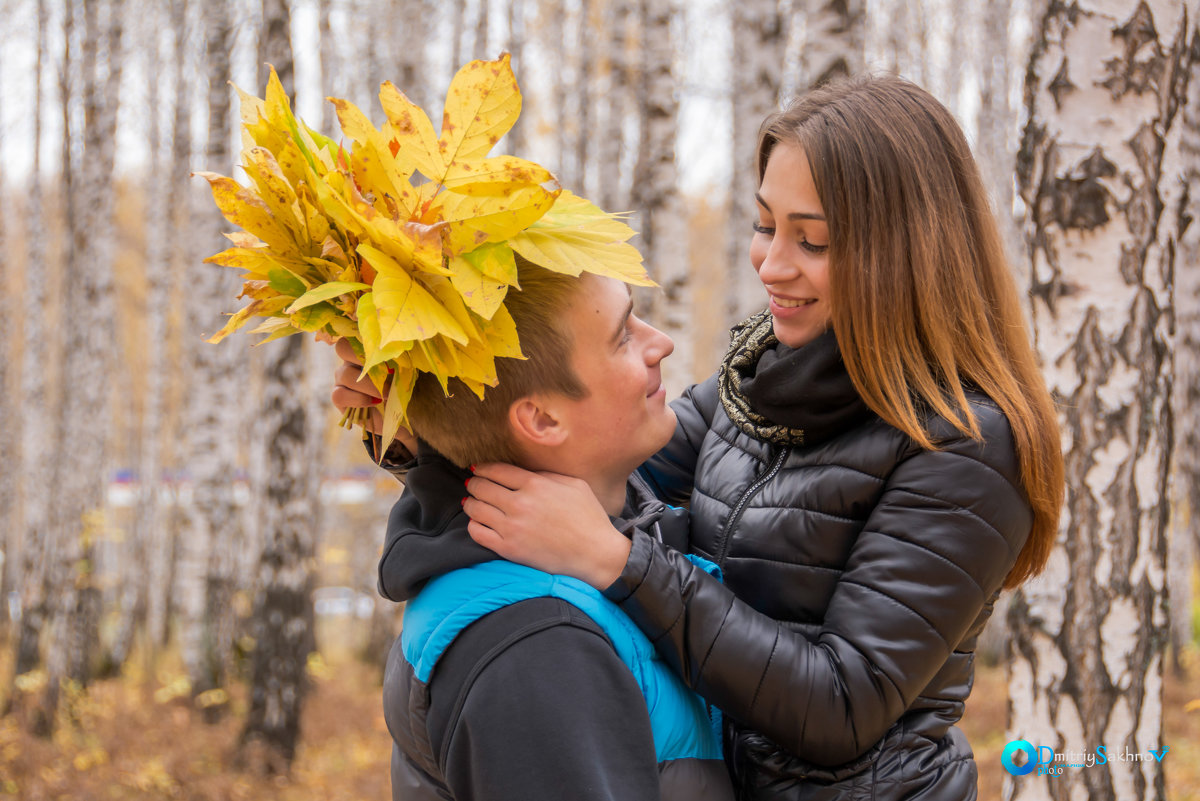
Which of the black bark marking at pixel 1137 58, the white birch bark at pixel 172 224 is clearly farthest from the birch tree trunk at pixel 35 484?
the black bark marking at pixel 1137 58

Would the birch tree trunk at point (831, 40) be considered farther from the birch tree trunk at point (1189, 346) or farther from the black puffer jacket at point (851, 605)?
the black puffer jacket at point (851, 605)

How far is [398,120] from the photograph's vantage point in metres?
1.52

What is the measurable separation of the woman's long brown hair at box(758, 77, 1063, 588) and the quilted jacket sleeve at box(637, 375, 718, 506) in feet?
2.27

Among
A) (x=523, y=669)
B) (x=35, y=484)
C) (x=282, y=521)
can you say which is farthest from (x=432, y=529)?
(x=35, y=484)

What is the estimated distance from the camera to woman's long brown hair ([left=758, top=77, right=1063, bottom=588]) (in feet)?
5.88

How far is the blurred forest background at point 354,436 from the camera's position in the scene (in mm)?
2791

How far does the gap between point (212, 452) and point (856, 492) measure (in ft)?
29.2

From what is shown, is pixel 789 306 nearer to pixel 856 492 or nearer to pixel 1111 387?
pixel 856 492

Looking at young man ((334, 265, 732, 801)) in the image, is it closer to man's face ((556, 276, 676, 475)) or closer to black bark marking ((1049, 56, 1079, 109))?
man's face ((556, 276, 676, 475))

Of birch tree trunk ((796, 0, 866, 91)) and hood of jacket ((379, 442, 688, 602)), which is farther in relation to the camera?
birch tree trunk ((796, 0, 866, 91))

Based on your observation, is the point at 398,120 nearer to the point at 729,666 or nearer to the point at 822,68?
the point at 729,666

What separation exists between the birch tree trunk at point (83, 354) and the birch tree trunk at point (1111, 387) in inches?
319

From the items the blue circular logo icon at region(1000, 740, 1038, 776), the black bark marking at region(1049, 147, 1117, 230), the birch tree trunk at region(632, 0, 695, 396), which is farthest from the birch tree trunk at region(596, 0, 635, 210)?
the blue circular logo icon at region(1000, 740, 1038, 776)

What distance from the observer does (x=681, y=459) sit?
2443 millimetres
